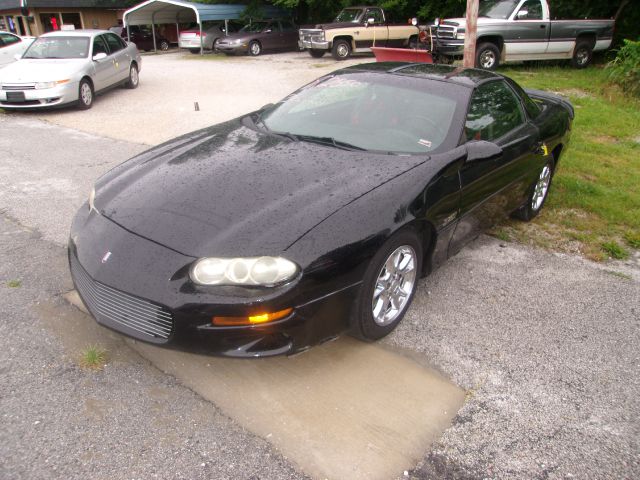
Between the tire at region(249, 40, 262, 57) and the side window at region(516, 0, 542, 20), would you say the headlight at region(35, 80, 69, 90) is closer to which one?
the side window at region(516, 0, 542, 20)

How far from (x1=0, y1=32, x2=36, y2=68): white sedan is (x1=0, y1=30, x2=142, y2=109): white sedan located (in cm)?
398

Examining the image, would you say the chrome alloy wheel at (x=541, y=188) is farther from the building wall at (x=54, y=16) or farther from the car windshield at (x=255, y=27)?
the building wall at (x=54, y=16)

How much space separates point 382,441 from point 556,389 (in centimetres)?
104

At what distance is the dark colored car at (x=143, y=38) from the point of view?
2623cm

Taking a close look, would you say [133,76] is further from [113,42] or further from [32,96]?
[32,96]

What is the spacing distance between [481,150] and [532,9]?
39.9ft

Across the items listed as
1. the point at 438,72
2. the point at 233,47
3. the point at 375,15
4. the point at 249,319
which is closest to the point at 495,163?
the point at 438,72

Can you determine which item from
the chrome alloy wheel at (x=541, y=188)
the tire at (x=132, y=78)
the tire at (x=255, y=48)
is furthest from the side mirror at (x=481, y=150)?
the tire at (x=255, y=48)

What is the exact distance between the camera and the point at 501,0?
13695 mm

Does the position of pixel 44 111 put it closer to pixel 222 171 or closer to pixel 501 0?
pixel 222 171

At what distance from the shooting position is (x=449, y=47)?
525 inches

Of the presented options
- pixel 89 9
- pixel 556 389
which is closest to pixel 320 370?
pixel 556 389

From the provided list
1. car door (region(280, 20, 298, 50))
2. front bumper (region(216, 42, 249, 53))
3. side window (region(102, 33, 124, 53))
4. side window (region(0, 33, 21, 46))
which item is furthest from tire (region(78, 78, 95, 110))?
car door (region(280, 20, 298, 50))

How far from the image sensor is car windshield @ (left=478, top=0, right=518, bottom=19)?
43.5ft
